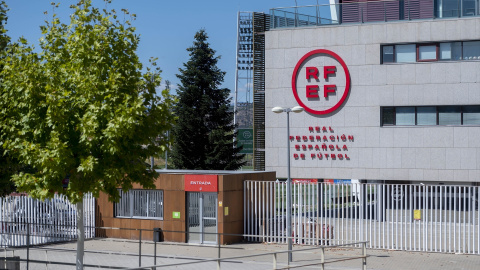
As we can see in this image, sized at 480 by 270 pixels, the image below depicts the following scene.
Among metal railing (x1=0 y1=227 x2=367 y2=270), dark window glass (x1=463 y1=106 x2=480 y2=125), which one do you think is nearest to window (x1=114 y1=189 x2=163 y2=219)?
metal railing (x1=0 y1=227 x2=367 y2=270)

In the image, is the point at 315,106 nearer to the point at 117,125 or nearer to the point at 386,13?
the point at 386,13

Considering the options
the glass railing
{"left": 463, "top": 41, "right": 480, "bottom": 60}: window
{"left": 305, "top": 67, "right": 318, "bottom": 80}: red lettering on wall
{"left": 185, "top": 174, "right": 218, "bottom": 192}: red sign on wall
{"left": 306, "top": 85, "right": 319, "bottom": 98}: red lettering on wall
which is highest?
the glass railing

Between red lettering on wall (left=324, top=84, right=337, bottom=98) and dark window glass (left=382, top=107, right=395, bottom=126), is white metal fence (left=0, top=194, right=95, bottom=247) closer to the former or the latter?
red lettering on wall (left=324, top=84, right=337, bottom=98)

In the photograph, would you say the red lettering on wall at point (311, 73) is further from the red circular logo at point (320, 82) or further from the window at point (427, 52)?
the window at point (427, 52)

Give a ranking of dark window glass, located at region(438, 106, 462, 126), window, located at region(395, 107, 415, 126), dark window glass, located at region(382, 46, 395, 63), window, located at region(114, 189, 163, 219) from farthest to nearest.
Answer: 1. dark window glass, located at region(382, 46, 395, 63)
2. window, located at region(395, 107, 415, 126)
3. dark window glass, located at region(438, 106, 462, 126)
4. window, located at region(114, 189, 163, 219)

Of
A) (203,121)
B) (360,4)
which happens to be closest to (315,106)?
(360,4)

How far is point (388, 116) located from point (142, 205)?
14.7 m

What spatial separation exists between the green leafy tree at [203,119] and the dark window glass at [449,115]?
22.7 metres

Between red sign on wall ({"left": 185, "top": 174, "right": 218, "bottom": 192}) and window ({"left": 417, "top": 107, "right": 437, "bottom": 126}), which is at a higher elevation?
window ({"left": 417, "top": 107, "right": 437, "bottom": 126})

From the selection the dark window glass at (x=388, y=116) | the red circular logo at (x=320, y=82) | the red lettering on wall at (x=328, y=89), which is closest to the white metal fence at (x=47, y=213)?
the red circular logo at (x=320, y=82)

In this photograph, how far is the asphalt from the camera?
22.2m

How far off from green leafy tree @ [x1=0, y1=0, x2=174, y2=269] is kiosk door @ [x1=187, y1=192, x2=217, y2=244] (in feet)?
30.7

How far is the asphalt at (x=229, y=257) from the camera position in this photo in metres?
22.2

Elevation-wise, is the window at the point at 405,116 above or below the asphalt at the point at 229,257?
above
